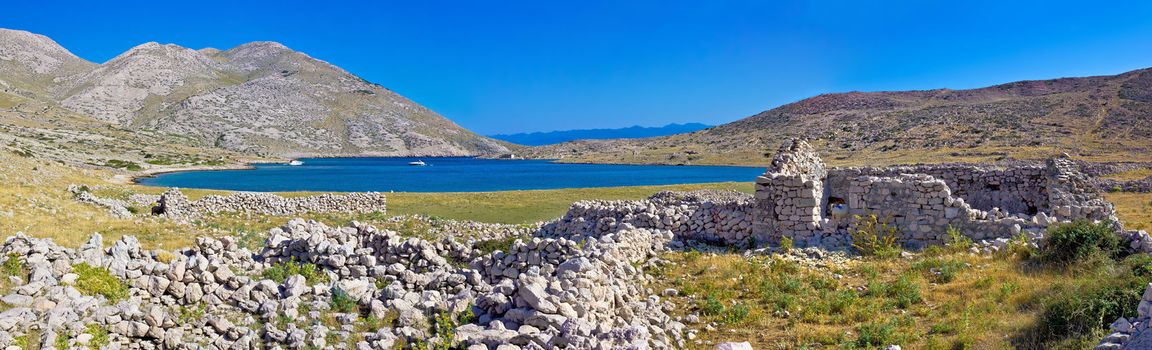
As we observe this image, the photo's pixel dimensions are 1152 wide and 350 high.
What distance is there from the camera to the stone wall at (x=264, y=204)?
101ft

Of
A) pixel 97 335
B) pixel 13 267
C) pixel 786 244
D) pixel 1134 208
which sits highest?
pixel 13 267

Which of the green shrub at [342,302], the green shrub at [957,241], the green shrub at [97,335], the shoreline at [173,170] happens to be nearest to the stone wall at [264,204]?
the green shrub at [342,302]

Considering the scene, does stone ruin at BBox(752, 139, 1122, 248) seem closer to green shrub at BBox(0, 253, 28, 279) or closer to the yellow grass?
the yellow grass

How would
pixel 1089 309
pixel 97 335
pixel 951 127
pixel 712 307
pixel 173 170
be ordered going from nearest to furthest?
pixel 97 335 < pixel 1089 309 < pixel 712 307 < pixel 173 170 < pixel 951 127

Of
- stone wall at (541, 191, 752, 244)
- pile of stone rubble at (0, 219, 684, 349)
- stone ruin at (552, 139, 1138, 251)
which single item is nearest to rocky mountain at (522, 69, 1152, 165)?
stone ruin at (552, 139, 1138, 251)

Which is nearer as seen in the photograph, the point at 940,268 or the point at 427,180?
the point at 940,268

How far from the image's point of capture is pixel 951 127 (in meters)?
106

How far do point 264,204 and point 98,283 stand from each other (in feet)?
91.7

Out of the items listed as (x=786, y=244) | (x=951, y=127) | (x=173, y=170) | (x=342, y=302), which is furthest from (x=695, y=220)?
(x=951, y=127)

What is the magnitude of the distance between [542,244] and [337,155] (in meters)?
200

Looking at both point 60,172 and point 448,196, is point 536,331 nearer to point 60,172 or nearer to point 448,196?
point 448,196

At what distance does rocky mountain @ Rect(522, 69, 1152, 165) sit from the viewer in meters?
82.2

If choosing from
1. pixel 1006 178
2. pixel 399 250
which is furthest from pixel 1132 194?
pixel 399 250

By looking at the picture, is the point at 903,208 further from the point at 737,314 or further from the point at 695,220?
the point at 737,314
